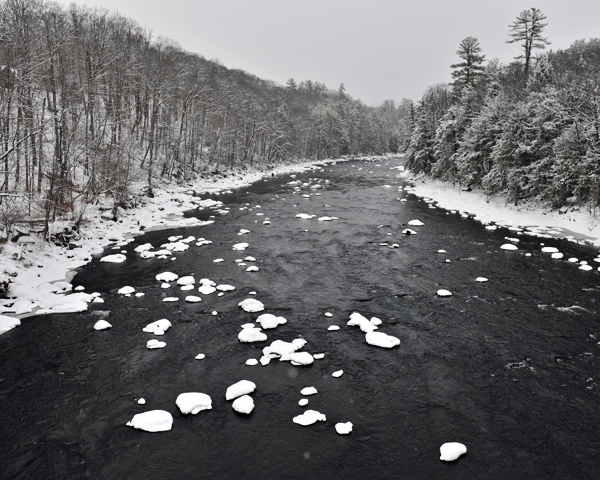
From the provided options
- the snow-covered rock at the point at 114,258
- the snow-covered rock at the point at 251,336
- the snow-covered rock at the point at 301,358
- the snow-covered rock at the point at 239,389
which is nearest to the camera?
the snow-covered rock at the point at 239,389

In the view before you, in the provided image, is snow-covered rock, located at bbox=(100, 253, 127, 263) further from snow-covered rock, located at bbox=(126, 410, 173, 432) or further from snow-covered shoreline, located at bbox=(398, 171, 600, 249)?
snow-covered shoreline, located at bbox=(398, 171, 600, 249)

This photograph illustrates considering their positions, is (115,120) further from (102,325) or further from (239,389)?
(239,389)

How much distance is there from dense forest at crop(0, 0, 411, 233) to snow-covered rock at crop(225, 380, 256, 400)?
9.21m

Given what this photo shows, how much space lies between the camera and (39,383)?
800cm

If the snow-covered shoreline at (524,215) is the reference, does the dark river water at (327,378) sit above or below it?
below

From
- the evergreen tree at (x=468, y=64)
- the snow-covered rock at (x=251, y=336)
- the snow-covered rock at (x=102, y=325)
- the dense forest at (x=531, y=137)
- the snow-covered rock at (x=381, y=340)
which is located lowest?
the snow-covered rock at (x=102, y=325)

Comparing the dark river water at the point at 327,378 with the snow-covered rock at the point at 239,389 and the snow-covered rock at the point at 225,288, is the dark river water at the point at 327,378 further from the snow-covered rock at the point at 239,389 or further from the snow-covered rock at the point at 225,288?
the snow-covered rock at the point at 225,288

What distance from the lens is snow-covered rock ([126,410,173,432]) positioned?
681 cm

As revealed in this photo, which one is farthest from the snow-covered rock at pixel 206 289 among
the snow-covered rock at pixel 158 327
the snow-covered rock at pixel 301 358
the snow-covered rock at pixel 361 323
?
the snow-covered rock at pixel 361 323

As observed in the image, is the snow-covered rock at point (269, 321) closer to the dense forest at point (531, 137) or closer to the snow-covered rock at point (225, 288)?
the snow-covered rock at point (225, 288)

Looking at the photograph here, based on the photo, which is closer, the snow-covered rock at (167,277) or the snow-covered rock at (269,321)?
the snow-covered rock at (269,321)

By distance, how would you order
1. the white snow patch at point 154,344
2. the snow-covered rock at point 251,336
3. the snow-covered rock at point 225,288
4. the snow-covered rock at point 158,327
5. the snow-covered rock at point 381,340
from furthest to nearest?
the snow-covered rock at point 225,288 → the snow-covered rock at point 158,327 → the snow-covered rock at point 251,336 → the snow-covered rock at point 381,340 → the white snow patch at point 154,344

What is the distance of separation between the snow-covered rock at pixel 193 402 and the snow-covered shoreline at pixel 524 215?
1971 centimetres

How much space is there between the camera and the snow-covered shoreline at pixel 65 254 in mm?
11578
